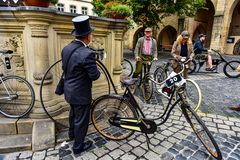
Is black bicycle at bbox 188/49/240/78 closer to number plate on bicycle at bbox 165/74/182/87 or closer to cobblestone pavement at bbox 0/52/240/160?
cobblestone pavement at bbox 0/52/240/160

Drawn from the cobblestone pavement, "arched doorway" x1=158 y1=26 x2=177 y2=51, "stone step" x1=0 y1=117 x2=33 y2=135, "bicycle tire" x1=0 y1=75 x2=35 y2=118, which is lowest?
the cobblestone pavement

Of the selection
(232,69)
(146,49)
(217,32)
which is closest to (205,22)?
(217,32)

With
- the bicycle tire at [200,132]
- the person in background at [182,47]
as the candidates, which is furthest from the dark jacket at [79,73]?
the person in background at [182,47]

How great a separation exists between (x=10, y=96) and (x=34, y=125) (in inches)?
29.5

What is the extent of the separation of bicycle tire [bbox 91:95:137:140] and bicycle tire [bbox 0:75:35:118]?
1.23m

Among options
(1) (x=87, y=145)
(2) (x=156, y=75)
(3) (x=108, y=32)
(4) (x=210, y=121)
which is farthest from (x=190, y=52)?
(1) (x=87, y=145)

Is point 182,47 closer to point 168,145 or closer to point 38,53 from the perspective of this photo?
point 168,145

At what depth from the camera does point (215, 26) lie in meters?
18.4

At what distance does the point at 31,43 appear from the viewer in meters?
3.29

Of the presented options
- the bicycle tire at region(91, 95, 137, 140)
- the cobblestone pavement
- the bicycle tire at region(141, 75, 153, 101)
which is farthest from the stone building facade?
the bicycle tire at region(91, 95, 137, 140)

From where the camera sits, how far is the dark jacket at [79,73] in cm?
253

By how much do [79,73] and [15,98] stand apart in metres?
1.74

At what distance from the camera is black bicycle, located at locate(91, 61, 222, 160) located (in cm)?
295

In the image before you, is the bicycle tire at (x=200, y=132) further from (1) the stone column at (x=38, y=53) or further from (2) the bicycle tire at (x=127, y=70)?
(2) the bicycle tire at (x=127, y=70)
